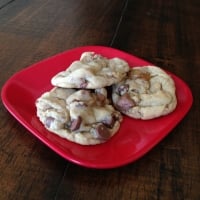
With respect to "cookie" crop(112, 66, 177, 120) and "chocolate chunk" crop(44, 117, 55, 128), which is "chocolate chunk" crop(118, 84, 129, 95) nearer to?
"cookie" crop(112, 66, 177, 120)

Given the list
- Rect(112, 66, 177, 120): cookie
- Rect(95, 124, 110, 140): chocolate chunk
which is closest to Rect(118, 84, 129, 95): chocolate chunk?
Rect(112, 66, 177, 120): cookie

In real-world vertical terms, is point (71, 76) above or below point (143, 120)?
above

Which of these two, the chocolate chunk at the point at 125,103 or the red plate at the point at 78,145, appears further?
the chocolate chunk at the point at 125,103

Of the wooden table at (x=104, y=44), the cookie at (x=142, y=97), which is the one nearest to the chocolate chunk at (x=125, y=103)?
the cookie at (x=142, y=97)

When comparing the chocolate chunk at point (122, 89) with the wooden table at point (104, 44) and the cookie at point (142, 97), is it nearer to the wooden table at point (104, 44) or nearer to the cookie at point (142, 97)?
the cookie at point (142, 97)

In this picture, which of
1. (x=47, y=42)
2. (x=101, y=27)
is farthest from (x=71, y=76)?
(x=101, y=27)

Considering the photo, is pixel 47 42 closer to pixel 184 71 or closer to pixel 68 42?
pixel 68 42
